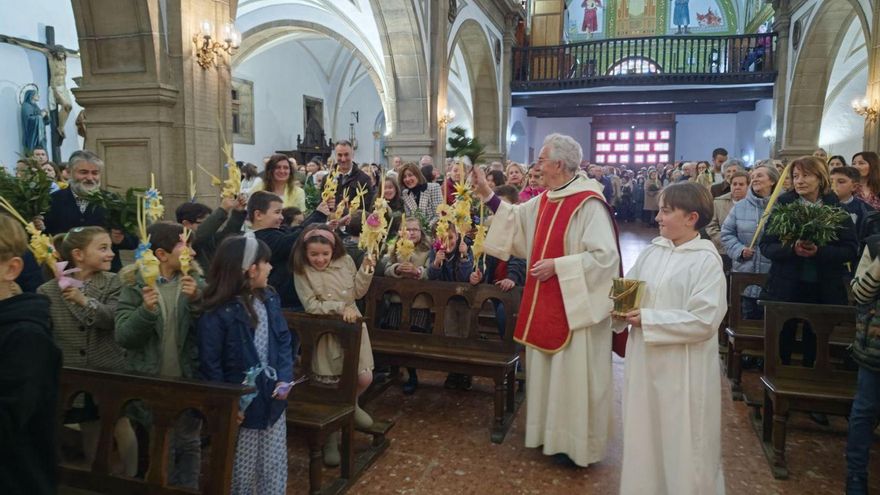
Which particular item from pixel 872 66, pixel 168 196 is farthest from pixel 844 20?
pixel 168 196

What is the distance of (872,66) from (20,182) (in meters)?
12.4

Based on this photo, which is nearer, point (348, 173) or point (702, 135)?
point (348, 173)

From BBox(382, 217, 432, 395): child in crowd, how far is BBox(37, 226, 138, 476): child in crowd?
1984 mm

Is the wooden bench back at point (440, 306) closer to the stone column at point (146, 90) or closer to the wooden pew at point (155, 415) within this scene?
the wooden pew at point (155, 415)

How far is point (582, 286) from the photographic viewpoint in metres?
3.46

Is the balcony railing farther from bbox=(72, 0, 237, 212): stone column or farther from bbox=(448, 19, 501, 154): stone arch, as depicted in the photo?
bbox=(72, 0, 237, 212): stone column

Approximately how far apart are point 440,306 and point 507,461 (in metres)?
1.14

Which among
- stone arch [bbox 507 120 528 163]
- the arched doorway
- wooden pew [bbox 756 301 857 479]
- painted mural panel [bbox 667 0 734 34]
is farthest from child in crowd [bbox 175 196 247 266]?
painted mural panel [bbox 667 0 734 34]

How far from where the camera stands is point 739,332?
4531 mm

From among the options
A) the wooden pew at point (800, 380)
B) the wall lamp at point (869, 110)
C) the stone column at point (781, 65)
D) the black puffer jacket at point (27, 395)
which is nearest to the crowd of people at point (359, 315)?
the black puffer jacket at point (27, 395)

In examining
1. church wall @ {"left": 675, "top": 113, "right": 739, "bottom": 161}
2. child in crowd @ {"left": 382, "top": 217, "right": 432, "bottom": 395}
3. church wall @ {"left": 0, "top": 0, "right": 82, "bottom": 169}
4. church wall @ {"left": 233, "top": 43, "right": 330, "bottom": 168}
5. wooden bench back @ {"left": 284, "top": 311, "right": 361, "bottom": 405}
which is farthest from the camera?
church wall @ {"left": 675, "top": 113, "right": 739, "bottom": 161}

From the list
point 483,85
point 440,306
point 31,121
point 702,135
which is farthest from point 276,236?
point 702,135

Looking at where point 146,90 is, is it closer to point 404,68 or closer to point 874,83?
point 404,68

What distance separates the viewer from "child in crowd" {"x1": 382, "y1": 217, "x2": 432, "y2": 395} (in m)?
4.50
